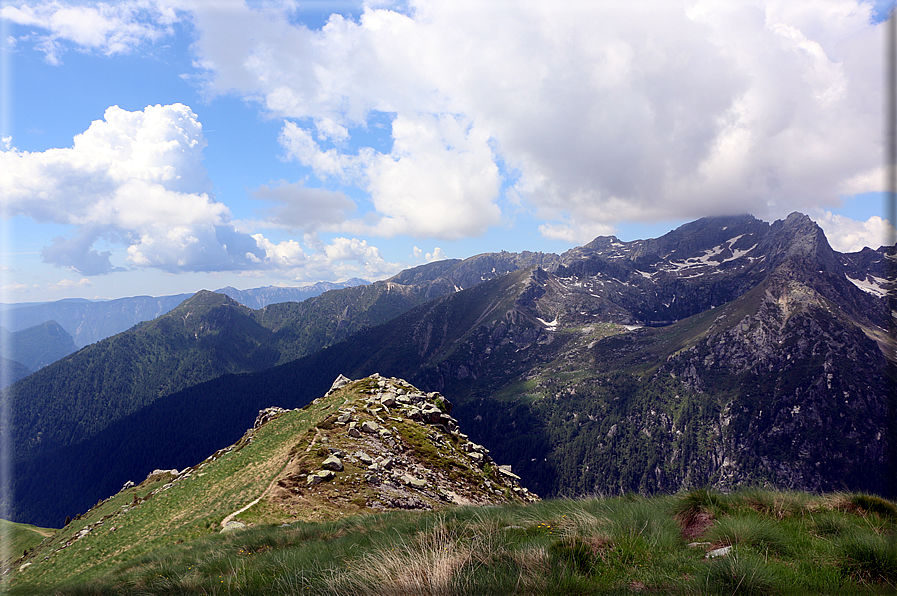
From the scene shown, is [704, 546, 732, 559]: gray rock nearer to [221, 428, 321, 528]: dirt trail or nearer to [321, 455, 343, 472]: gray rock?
[221, 428, 321, 528]: dirt trail

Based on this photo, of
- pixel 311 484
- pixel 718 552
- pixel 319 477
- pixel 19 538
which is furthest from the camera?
pixel 19 538

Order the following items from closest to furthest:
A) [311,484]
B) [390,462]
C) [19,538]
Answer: [311,484]
[390,462]
[19,538]

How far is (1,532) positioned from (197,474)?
6593cm

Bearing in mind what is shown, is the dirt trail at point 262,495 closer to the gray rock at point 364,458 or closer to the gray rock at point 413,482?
the gray rock at point 364,458

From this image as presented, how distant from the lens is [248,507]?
23172 millimetres

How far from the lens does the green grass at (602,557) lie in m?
5.55

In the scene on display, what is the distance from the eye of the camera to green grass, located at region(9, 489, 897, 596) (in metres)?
5.55

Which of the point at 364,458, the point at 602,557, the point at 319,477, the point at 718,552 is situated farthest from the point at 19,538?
the point at 718,552

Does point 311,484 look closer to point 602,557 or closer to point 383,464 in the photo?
point 383,464

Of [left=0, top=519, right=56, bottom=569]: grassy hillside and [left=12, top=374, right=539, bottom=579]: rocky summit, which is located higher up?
[left=12, top=374, right=539, bottom=579]: rocky summit

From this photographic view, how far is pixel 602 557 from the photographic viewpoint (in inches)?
265

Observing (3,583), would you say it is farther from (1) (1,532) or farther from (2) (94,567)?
(1) (1,532)

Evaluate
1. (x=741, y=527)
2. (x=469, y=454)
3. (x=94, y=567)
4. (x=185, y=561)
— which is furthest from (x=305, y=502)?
(x=741, y=527)

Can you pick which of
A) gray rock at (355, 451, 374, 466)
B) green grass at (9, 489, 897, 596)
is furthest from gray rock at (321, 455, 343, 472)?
green grass at (9, 489, 897, 596)
